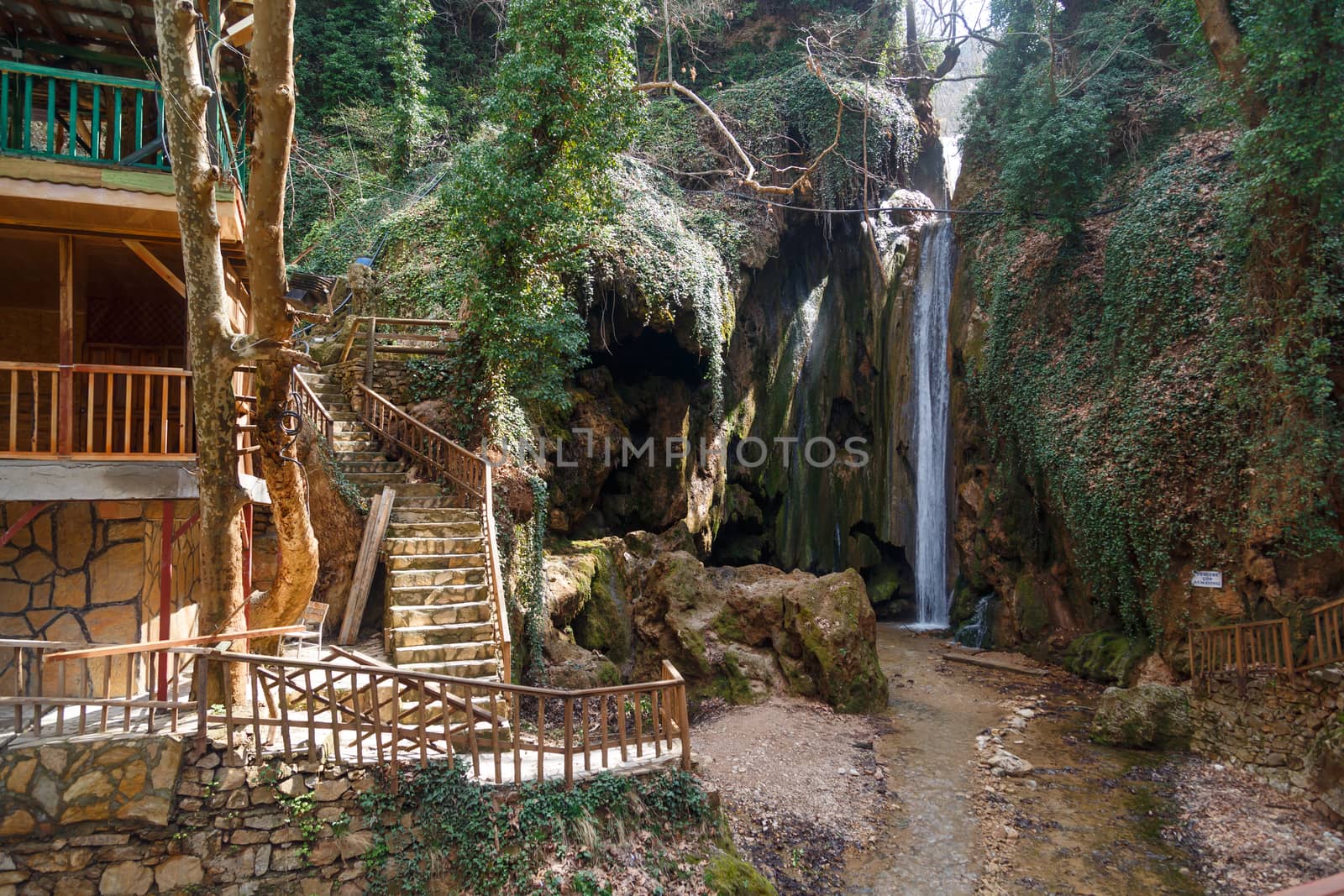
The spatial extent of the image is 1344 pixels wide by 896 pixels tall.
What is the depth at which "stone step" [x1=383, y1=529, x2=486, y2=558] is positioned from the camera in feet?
29.1

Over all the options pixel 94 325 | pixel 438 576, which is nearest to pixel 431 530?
pixel 438 576

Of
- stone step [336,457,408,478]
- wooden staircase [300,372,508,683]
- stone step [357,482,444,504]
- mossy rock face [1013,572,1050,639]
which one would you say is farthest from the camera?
mossy rock face [1013,572,1050,639]

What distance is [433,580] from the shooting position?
8.54 m

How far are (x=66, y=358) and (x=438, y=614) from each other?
4.12 m

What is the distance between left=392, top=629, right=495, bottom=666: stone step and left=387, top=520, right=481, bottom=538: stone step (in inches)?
71.6

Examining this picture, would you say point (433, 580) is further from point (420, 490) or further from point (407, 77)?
point (407, 77)

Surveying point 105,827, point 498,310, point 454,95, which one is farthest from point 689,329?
point 105,827

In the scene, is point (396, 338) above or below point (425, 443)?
above

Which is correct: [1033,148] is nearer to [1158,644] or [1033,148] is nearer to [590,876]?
[1158,644]

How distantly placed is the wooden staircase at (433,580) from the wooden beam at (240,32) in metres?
5.09

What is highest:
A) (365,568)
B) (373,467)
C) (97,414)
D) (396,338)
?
(396,338)

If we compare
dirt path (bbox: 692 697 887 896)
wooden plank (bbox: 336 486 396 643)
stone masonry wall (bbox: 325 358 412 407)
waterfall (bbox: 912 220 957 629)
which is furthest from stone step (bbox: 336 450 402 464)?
waterfall (bbox: 912 220 957 629)

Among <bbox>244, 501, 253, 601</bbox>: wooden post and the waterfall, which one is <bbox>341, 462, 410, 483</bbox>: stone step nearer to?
<bbox>244, 501, 253, 601</bbox>: wooden post

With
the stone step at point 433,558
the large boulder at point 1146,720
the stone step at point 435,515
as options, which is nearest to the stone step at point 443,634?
the stone step at point 433,558
